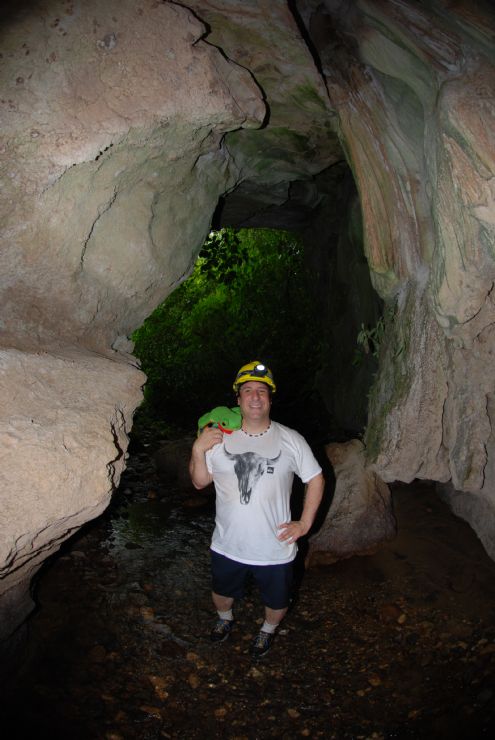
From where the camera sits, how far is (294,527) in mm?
3164

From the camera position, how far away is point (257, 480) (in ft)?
10.3

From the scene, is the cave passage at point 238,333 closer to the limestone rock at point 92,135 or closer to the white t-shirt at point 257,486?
the limestone rock at point 92,135

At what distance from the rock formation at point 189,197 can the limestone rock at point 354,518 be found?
0.38m

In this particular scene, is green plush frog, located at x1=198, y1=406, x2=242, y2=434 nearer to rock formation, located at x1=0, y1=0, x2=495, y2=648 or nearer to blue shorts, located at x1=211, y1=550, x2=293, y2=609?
rock formation, located at x1=0, y1=0, x2=495, y2=648

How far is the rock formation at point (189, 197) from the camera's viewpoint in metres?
2.97

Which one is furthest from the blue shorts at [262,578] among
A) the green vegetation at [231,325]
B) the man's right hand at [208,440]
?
the green vegetation at [231,325]

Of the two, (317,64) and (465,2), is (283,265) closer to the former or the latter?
(317,64)

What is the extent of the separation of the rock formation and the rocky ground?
1.76ft

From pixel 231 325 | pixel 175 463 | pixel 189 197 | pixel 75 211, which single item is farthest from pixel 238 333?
pixel 75 211

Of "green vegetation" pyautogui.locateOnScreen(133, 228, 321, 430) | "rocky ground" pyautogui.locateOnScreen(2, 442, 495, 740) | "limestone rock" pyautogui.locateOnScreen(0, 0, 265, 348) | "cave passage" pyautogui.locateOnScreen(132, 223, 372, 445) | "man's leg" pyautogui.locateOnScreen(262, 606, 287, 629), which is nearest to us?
"rocky ground" pyautogui.locateOnScreen(2, 442, 495, 740)

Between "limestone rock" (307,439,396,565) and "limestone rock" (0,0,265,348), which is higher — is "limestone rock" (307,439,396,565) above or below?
below

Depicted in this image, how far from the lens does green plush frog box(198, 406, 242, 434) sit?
10.7 feet

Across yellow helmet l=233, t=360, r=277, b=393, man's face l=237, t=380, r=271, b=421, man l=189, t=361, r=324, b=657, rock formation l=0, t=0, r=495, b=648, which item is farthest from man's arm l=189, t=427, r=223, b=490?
rock formation l=0, t=0, r=495, b=648

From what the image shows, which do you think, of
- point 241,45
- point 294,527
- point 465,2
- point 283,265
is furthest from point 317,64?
point 283,265
